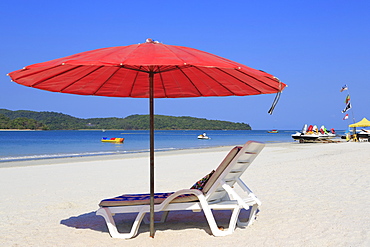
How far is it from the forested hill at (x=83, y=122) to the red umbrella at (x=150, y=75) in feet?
344

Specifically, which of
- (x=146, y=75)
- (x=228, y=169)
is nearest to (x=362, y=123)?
(x=146, y=75)

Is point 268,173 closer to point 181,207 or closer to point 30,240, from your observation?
point 181,207

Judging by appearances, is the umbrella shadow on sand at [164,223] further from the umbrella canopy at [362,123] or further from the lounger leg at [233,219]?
the umbrella canopy at [362,123]

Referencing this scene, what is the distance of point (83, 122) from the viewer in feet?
384

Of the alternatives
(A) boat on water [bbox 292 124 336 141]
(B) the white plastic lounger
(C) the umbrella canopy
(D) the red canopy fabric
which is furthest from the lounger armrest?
(C) the umbrella canopy

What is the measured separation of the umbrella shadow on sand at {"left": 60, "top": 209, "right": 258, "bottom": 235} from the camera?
4672mm

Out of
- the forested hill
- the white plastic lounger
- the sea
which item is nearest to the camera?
the white plastic lounger

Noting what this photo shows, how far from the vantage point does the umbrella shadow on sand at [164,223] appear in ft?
15.3

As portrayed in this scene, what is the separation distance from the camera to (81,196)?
7.10 meters

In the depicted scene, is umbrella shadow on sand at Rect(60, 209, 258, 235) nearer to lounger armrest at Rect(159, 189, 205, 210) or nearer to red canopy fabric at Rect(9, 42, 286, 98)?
lounger armrest at Rect(159, 189, 205, 210)

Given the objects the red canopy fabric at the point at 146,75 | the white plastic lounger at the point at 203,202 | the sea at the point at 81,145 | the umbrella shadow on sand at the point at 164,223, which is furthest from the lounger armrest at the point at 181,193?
the sea at the point at 81,145

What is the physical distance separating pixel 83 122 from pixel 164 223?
4557 inches

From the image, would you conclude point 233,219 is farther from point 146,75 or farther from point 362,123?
point 362,123

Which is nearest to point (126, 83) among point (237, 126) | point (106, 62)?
point (106, 62)
